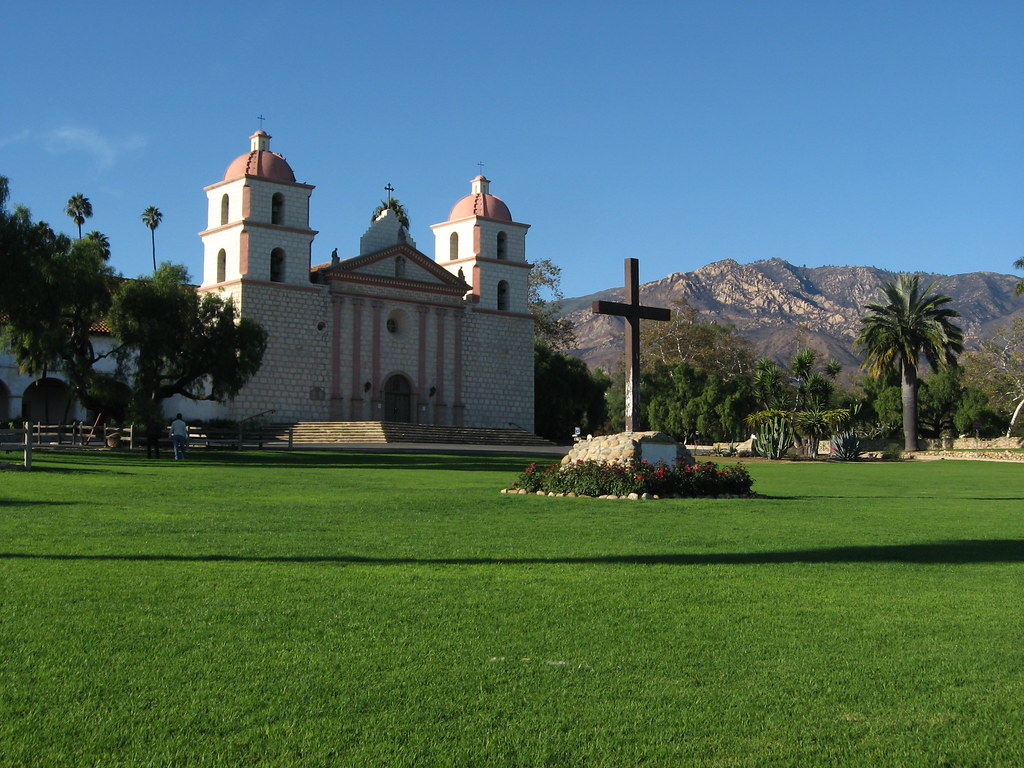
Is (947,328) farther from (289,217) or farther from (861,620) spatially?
(861,620)

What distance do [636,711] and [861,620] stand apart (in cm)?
250

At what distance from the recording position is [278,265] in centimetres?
4869

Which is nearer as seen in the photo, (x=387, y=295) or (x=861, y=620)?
(x=861, y=620)

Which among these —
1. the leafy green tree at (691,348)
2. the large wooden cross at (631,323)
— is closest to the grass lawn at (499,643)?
the large wooden cross at (631,323)

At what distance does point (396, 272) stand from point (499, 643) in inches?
1862

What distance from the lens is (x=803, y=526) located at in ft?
39.0

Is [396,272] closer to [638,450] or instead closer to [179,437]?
[179,437]

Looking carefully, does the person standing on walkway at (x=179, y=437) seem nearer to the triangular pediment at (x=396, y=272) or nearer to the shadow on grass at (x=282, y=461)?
the shadow on grass at (x=282, y=461)

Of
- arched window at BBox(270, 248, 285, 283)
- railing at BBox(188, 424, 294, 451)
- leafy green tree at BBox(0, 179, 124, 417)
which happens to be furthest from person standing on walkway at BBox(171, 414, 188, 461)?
arched window at BBox(270, 248, 285, 283)

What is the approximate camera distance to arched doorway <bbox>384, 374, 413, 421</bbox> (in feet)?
169

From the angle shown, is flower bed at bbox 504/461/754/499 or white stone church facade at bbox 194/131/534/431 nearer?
flower bed at bbox 504/461/754/499

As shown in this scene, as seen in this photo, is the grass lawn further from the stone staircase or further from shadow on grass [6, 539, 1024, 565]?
the stone staircase

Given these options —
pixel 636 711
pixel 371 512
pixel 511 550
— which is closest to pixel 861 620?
pixel 636 711

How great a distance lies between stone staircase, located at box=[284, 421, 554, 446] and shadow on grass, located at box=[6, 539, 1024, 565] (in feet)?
114
